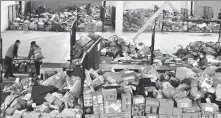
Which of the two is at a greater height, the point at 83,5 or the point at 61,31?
the point at 83,5

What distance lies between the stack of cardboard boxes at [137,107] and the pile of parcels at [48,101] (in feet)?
1.17

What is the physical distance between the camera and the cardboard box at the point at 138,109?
22.1ft

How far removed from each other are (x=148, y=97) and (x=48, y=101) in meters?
1.91

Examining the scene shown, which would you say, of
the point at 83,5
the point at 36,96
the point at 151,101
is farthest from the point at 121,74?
the point at 83,5

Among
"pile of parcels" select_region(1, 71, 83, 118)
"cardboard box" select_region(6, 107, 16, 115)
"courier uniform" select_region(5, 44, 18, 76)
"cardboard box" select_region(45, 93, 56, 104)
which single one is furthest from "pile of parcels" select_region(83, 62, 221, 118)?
"courier uniform" select_region(5, 44, 18, 76)

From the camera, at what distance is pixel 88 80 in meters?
7.27

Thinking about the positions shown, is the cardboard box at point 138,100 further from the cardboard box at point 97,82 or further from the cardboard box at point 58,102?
the cardboard box at point 58,102

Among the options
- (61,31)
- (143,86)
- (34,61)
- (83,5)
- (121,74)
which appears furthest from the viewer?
(83,5)

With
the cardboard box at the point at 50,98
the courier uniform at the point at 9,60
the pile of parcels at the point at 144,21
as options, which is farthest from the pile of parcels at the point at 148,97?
the pile of parcels at the point at 144,21

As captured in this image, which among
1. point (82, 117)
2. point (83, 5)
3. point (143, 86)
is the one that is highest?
point (83, 5)

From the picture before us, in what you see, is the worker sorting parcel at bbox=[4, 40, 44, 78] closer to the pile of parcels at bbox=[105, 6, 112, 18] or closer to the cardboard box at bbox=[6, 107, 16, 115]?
the cardboard box at bbox=[6, 107, 16, 115]

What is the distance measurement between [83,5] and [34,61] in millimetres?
13606

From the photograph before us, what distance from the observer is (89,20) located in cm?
1944

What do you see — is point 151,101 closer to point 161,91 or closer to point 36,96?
point 161,91
